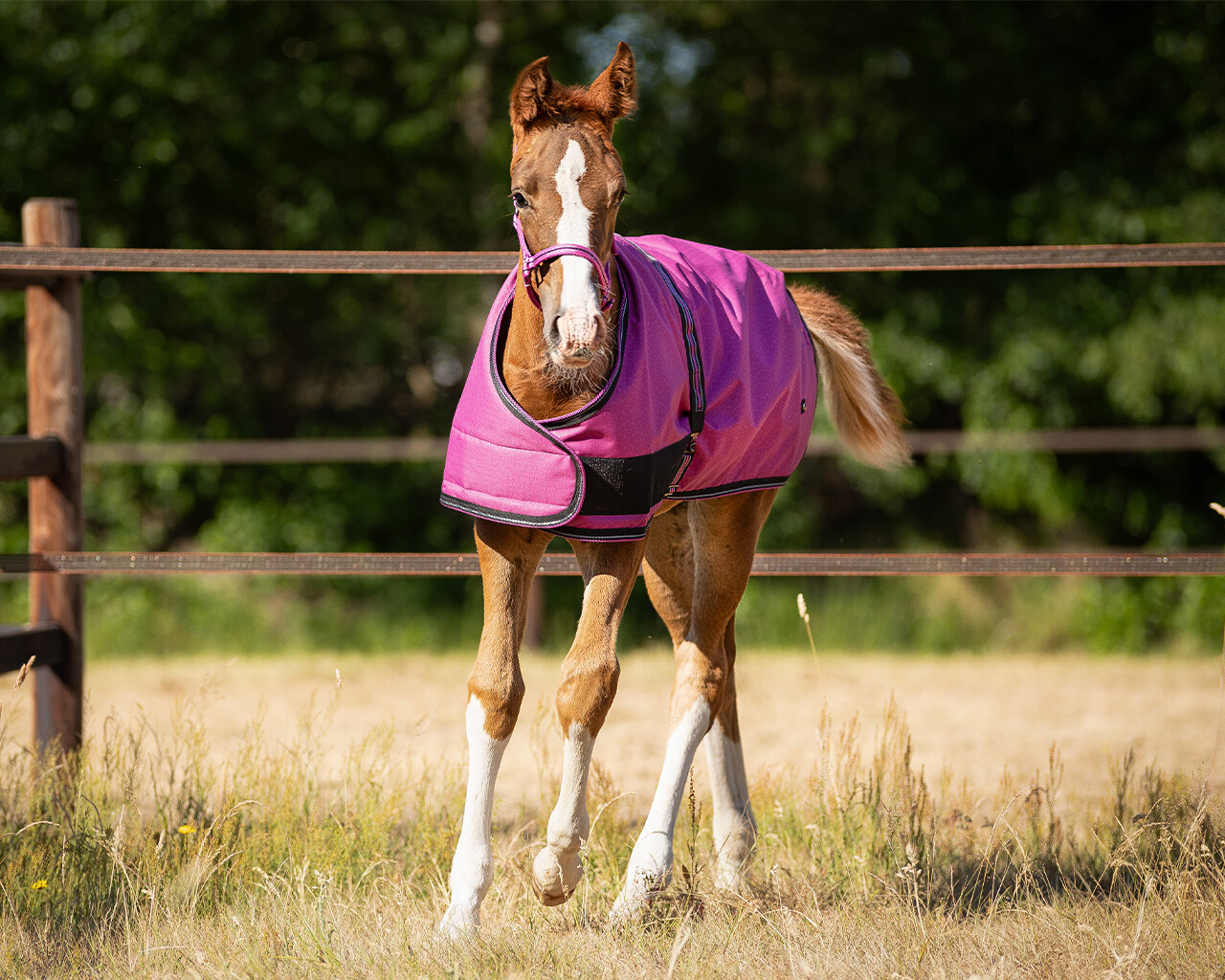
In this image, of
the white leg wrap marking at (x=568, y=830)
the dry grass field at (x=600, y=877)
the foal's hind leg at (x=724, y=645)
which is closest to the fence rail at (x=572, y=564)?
the foal's hind leg at (x=724, y=645)

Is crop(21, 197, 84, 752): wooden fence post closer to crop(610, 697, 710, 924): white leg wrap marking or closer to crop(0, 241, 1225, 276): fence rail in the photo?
crop(0, 241, 1225, 276): fence rail

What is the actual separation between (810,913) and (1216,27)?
7.78m

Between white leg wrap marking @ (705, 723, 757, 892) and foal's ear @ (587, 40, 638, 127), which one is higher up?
foal's ear @ (587, 40, 638, 127)

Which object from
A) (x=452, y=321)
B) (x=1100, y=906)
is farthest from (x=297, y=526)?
(x=1100, y=906)

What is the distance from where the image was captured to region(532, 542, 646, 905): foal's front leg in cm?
240

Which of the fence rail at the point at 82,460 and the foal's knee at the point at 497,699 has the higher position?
the fence rail at the point at 82,460

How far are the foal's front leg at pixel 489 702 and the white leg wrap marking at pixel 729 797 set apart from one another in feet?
2.39

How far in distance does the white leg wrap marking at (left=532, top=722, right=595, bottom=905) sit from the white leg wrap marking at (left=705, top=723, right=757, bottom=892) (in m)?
0.58

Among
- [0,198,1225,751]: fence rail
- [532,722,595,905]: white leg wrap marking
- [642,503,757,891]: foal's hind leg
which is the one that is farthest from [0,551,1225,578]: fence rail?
[532,722,595,905]: white leg wrap marking

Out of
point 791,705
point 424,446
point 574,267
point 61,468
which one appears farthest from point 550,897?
point 424,446

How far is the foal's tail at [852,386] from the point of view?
3383mm

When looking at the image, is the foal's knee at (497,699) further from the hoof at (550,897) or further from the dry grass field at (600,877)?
the dry grass field at (600,877)

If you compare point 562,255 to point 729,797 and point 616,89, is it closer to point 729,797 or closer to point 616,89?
point 616,89

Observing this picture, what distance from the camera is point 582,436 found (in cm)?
235
